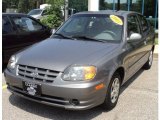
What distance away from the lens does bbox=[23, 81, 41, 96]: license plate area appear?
13.6 ft

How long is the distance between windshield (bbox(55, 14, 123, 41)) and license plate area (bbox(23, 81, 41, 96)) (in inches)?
61.4

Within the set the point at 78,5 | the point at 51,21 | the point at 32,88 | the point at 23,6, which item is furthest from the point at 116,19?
the point at 23,6

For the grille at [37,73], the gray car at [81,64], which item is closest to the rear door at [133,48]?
the gray car at [81,64]

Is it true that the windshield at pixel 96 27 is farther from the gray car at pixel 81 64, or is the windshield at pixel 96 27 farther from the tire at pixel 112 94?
the tire at pixel 112 94

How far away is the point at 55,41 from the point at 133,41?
1.51 metres

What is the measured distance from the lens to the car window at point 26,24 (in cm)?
760

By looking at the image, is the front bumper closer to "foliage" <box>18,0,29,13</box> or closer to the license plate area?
the license plate area

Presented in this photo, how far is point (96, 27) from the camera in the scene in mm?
5473

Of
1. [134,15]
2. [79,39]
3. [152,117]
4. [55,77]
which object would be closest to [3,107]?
[55,77]

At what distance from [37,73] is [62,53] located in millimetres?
584

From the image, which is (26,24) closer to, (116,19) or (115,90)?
(116,19)

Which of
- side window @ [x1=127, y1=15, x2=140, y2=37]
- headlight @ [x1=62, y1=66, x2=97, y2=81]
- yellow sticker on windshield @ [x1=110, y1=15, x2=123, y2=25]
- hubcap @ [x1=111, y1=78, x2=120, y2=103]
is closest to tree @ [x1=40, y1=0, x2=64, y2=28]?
side window @ [x1=127, y1=15, x2=140, y2=37]

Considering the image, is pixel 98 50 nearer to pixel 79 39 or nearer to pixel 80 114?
pixel 79 39

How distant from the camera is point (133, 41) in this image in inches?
217
